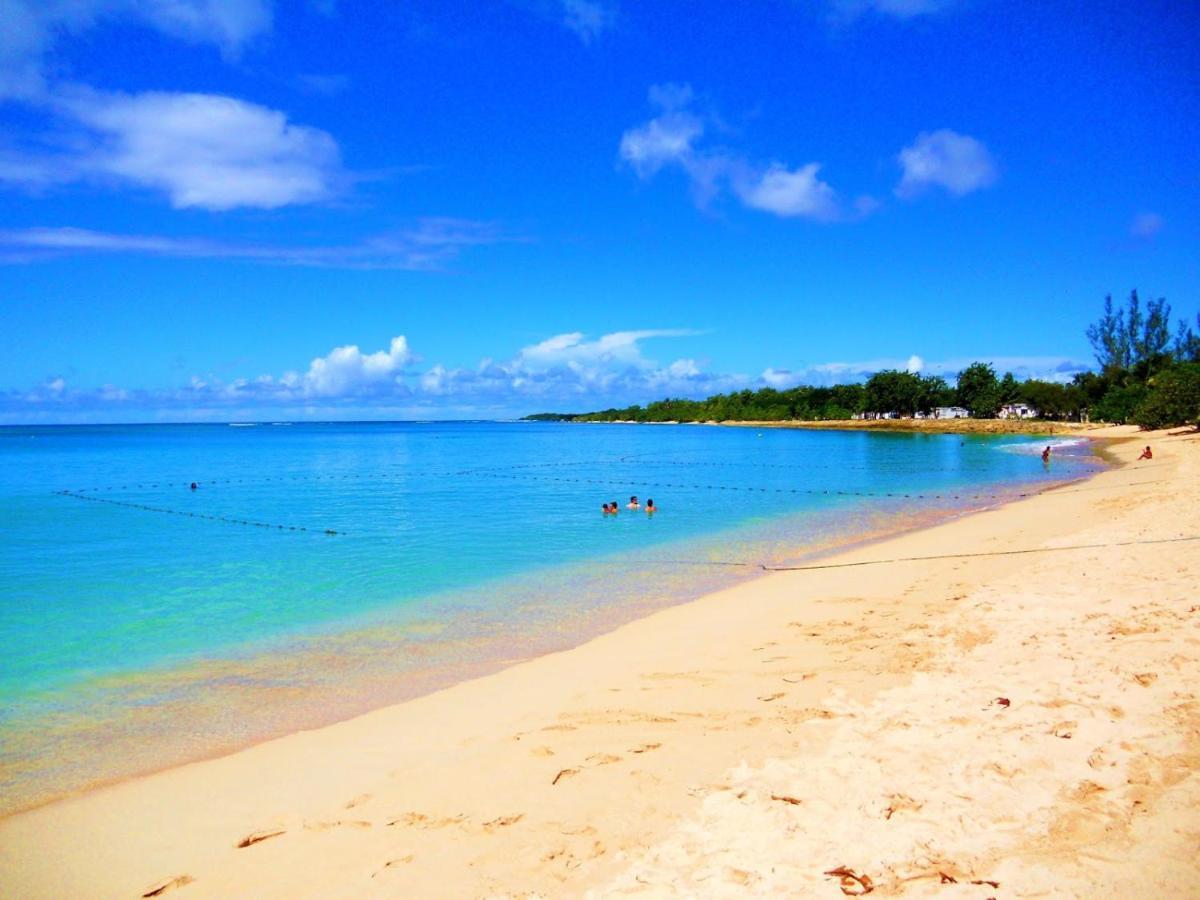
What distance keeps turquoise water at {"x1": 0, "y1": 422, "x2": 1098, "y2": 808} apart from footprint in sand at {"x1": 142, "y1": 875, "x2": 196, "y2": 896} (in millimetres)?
2643

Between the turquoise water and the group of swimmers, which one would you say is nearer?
the turquoise water

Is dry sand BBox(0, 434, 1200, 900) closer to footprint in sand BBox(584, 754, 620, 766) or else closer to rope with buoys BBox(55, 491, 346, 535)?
footprint in sand BBox(584, 754, 620, 766)

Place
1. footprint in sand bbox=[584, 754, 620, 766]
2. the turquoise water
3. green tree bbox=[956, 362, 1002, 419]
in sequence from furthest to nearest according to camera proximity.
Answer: green tree bbox=[956, 362, 1002, 419]
the turquoise water
footprint in sand bbox=[584, 754, 620, 766]

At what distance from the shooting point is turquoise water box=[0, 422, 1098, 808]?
837 centimetres

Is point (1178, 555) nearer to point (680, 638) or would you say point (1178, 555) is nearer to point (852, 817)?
point (680, 638)

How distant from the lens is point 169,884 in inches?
182

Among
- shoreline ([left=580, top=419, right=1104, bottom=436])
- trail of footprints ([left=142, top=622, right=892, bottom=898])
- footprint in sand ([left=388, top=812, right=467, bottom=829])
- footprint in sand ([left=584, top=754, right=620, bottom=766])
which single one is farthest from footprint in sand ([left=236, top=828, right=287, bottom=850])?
shoreline ([left=580, top=419, right=1104, bottom=436])

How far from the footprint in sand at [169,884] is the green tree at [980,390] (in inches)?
4962

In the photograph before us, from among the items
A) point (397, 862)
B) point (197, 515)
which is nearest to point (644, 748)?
point (397, 862)

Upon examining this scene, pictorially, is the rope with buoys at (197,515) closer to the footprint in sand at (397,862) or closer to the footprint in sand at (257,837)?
→ the footprint in sand at (257,837)

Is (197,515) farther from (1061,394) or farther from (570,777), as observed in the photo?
(1061,394)

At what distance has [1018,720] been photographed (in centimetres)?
568

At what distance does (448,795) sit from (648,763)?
1.55m

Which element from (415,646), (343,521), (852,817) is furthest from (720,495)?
(852,817)
